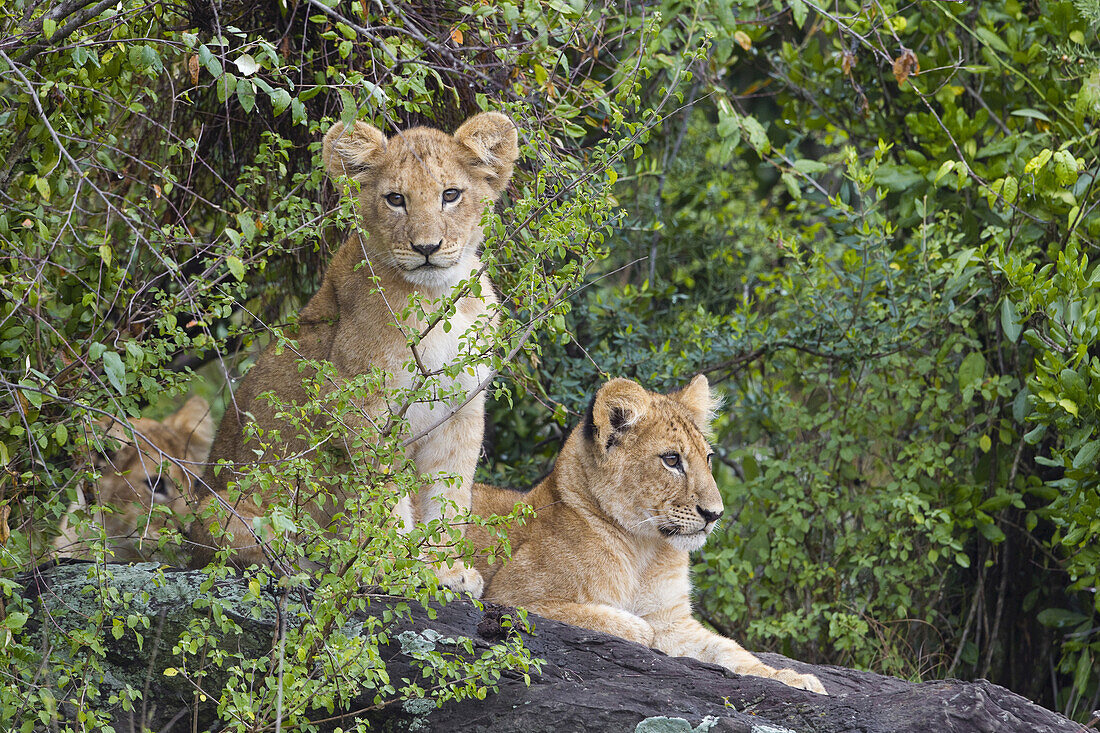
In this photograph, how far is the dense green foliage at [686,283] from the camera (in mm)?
4281

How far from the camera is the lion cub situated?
186 inches

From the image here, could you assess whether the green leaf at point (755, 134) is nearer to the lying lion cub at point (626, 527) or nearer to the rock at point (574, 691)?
the lying lion cub at point (626, 527)

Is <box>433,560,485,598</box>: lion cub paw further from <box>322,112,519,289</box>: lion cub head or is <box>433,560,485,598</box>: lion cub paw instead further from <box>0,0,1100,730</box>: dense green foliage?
<box>322,112,519,289</box>: lion cub head

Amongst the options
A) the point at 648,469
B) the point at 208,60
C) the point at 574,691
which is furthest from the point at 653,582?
the point at 208,60

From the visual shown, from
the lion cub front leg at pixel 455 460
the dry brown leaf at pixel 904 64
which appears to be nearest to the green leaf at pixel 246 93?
the lion cub front leg at pixel 455 460

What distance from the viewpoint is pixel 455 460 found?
4.87 metres

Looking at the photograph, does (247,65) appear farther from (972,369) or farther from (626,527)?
(972,369)

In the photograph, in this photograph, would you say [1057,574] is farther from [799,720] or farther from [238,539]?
[238,539]

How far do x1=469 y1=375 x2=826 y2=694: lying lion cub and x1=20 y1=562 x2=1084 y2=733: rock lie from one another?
43 cm

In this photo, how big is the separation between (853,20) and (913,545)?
9.30 feet

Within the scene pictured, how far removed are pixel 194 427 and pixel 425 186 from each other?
3233mm

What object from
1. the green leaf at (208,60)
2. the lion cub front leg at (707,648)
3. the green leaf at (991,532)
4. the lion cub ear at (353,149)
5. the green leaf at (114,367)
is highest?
the green leaf at (208,60)

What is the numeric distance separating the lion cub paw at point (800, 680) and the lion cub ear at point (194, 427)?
13.8 ft

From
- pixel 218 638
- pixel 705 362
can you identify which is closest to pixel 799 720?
pixel 218 638
